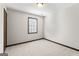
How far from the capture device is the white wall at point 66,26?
334 cm

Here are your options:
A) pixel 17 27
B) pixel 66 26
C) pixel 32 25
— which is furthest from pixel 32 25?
pixel 66 26

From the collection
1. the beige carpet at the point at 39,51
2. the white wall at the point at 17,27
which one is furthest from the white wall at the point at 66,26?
the white wall at the point at 17,27

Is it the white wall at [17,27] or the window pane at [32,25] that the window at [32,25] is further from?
the white wall at [17,27]

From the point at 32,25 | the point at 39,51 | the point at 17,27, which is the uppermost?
the point at 32,25

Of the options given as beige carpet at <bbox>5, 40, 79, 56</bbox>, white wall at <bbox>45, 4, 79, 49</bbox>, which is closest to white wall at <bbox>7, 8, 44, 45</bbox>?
beige carpet at <bbox>5, 40, 79, 56</bbox>

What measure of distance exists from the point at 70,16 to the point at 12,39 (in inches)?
130

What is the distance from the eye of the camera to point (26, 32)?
481 centimetres

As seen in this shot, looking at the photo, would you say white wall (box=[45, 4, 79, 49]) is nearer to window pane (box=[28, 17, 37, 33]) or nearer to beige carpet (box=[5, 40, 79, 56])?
beige carpet (box=[5, 40, 79, 56])

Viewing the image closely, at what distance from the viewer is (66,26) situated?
386 cm

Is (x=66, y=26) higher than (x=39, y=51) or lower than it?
higher

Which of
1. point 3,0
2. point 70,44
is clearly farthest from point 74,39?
point 3,0

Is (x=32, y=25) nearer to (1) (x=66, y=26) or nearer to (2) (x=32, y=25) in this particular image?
(2) (x=32, y=25)

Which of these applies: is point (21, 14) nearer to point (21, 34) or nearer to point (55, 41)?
point (21, 34)

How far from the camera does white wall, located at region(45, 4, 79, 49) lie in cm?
334
